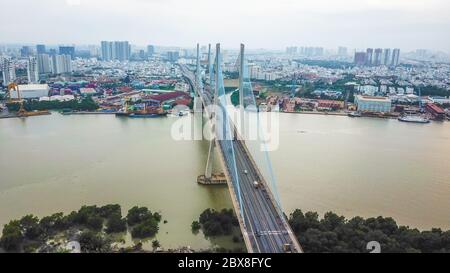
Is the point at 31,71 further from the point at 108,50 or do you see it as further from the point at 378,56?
the point at 378,56

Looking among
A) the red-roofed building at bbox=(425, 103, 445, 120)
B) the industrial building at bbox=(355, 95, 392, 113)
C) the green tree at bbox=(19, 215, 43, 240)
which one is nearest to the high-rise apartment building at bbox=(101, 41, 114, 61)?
the industrial building at bbox=(355, 95, 392, 113)

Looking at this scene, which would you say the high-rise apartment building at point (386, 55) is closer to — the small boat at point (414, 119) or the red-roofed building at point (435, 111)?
the red-roofed building at point (435, 111)

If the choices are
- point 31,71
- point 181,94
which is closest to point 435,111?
point 181,94

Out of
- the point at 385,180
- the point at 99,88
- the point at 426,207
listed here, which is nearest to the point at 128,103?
the point at 99,88

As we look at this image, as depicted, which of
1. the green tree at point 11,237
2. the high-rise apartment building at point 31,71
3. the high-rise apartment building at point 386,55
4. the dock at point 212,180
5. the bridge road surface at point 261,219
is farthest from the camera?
the high-rise apartment building at point 386,55

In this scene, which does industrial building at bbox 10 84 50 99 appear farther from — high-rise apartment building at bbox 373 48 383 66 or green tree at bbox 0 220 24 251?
high-rise apartment building at bbox 373 48 383 66

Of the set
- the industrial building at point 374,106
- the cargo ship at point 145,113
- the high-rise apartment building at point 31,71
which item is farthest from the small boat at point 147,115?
the high-rise apartment building at point 31,71
